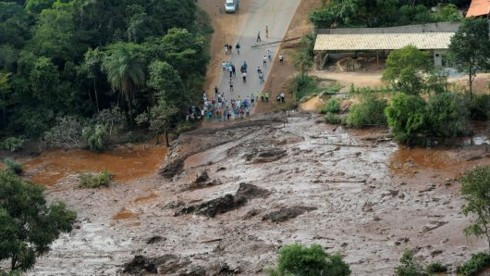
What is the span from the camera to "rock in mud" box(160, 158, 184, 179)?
170ft

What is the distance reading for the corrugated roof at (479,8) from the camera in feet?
206

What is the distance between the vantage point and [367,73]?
60.5 meters

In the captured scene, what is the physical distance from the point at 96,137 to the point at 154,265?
19052 mm

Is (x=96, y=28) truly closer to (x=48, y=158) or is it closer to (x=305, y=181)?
(x=48, y=158)

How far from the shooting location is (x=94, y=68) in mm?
58969

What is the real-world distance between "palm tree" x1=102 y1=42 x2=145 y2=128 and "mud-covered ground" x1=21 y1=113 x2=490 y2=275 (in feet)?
15.6

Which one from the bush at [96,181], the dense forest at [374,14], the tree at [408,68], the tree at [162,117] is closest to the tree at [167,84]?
the tree at [162,117]

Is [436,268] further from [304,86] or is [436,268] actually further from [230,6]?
[230,6]

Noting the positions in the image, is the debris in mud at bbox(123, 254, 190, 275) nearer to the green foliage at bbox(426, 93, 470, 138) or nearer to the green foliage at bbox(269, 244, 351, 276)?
the green foliage at bbox(269, 244, 351, 276)

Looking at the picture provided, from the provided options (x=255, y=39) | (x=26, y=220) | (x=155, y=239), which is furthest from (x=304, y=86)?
(x=26, y=220)

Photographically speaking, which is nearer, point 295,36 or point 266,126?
point 266,126

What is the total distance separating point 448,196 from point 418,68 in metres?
12.5

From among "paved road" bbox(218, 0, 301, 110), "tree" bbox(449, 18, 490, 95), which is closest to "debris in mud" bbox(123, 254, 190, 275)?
"tree" bbox(449, 18, 490, 95)

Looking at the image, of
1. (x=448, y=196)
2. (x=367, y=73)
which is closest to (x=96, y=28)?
(x=367, y=73)
